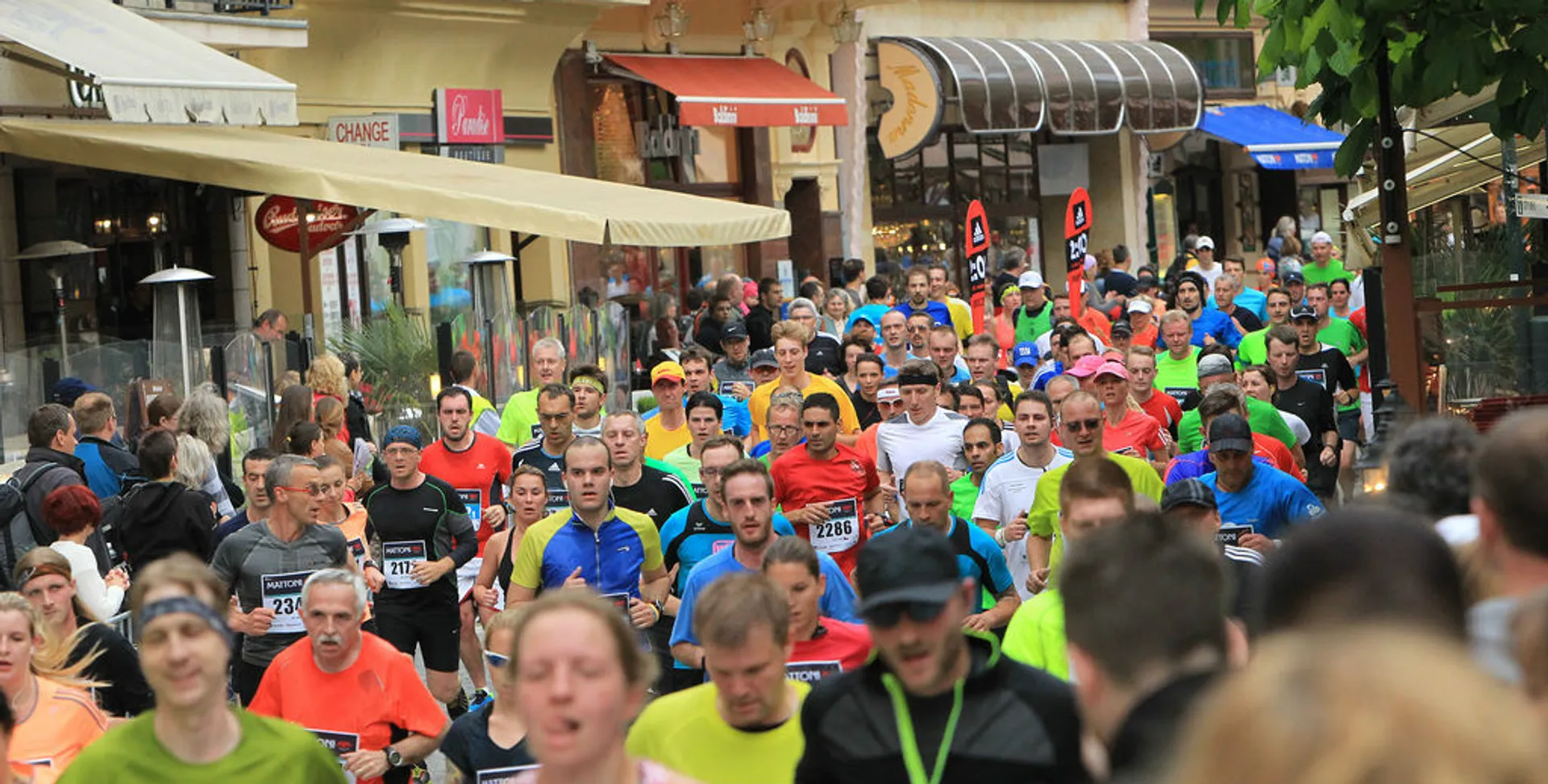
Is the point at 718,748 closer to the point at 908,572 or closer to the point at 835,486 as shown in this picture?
the point at 908,572

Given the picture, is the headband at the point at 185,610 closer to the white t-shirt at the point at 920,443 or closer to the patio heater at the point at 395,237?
the white t-shirt at the point at 920,443

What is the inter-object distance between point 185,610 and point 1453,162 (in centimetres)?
1200

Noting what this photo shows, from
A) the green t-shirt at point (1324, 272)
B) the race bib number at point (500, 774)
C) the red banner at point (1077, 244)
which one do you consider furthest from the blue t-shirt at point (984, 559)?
the green t-shirt at point (1324, 272)

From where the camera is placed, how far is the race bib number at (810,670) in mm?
6781

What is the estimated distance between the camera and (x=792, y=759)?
5309 mm

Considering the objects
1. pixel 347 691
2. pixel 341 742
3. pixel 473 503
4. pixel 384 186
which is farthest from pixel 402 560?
pixel 384 186

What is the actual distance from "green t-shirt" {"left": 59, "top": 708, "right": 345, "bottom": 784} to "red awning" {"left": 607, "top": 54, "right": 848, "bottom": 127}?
69.2 ft

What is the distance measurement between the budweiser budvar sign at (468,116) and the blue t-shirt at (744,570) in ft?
54.1

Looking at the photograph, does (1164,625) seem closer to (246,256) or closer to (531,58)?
(246,256)

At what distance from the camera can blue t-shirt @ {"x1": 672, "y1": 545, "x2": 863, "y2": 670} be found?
302 inches

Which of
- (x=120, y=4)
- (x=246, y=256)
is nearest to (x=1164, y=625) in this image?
(x=120, y=4)

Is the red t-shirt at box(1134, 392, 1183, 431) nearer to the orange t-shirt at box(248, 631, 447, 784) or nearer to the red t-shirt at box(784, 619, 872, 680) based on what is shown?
the red t-shirt at box(784, 619, 872, 680)

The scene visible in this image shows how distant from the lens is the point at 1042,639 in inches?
237

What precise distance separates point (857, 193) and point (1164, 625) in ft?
91.8
